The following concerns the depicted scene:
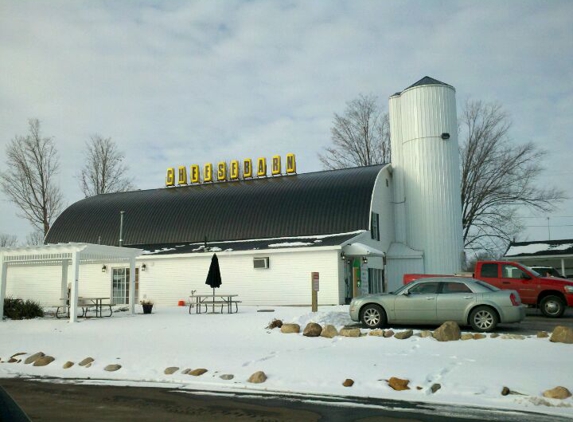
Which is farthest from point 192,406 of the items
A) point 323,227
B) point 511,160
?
point 511,160

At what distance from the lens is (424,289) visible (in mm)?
15781

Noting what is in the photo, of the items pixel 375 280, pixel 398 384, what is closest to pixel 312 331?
pixel 398 384

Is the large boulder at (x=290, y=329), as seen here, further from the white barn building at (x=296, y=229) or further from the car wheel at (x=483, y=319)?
the white barn building at (x=296, y=229)

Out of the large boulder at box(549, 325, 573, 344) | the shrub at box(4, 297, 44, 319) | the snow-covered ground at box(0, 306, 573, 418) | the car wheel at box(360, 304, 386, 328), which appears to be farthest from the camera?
the shrub at box(4, 297, 44, 319)

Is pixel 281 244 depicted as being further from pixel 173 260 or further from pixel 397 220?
pixel 397 220

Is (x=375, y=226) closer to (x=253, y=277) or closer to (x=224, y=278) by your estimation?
(x=253, y=277)

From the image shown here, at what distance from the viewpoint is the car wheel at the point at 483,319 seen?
1471 cm

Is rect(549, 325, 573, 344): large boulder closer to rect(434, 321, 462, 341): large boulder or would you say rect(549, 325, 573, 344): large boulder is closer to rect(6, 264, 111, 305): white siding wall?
rect(434, 321, 462, 341): large boulder

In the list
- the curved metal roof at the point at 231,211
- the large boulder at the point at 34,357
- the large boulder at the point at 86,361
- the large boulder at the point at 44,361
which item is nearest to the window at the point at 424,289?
the large boulder at the point at 86,361

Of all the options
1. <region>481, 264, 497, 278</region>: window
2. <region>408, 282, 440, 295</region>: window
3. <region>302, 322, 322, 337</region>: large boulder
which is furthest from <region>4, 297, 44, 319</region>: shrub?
<region>481, 264, 497, 278</region>: window

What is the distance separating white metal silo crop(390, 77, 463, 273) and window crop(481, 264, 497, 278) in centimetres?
1370

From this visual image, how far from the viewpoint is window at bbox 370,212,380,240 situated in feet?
101

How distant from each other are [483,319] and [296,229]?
57.6 ft

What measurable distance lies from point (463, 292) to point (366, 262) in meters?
14.6
